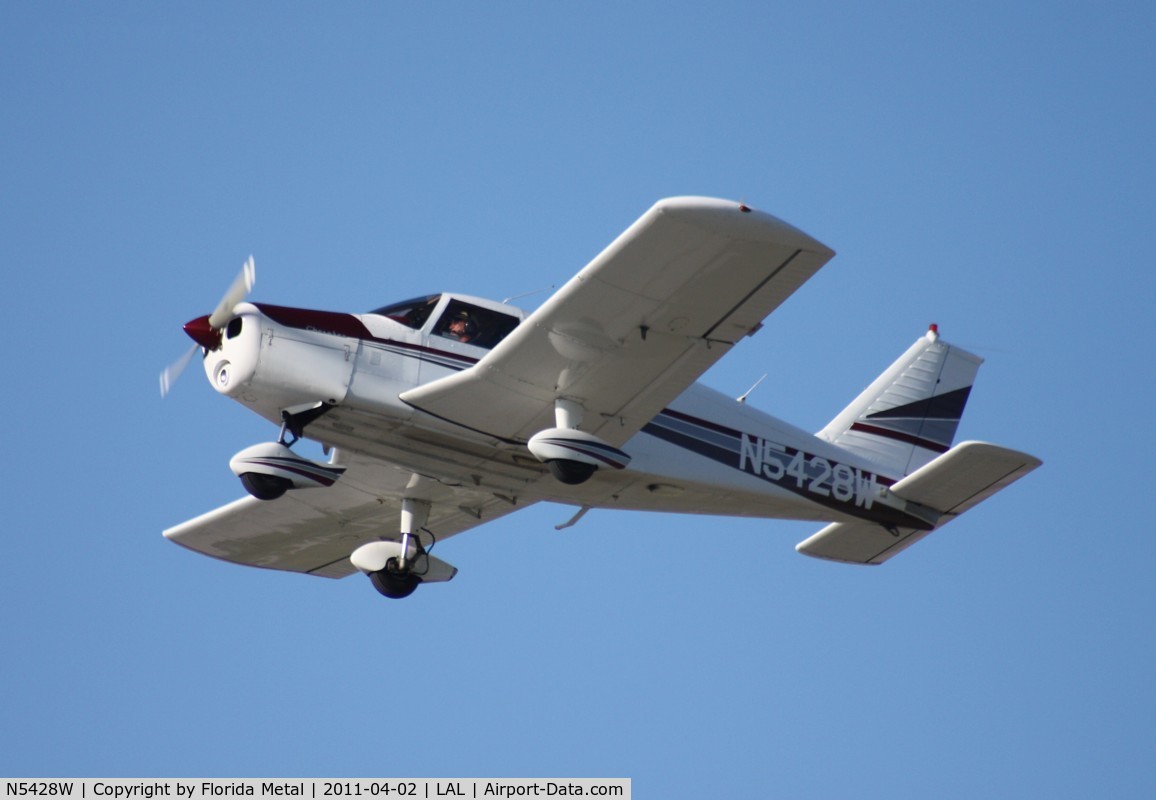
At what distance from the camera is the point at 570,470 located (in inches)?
555

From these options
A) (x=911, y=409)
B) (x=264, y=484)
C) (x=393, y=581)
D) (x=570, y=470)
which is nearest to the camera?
(x=570, y=470)

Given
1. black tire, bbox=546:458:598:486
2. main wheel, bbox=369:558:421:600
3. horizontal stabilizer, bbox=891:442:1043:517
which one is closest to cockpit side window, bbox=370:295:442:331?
black tire, bbox=546:458:598:486

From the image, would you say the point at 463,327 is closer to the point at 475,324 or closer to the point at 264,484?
the point at 475,324

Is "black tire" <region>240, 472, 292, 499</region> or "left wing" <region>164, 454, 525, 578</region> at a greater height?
"left wing" <region>164, 454, 525, 578</region>

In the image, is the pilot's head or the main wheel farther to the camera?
the main wheel

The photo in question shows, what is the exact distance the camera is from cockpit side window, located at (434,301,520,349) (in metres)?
14.9

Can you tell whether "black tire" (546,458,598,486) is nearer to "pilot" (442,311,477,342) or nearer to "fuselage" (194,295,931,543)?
"fuselage" (194,295,931,543)

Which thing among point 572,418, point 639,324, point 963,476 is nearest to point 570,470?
point 572,418

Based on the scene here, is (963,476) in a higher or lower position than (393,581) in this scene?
higher

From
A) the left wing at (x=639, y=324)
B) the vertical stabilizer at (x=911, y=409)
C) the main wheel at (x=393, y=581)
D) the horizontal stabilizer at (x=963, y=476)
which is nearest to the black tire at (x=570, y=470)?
the left wing at (x=639, y=324)

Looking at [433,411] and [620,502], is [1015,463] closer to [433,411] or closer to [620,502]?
[620,502]

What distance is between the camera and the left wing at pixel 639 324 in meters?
12.9

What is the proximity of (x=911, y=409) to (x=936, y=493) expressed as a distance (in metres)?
2.11

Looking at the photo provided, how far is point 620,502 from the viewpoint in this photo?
16.1 metres
